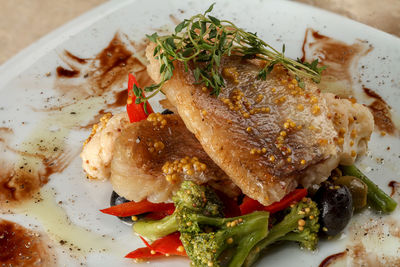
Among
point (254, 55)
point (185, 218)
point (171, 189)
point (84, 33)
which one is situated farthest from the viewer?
point (84, 33)

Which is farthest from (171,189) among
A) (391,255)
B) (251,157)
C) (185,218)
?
(391,255)

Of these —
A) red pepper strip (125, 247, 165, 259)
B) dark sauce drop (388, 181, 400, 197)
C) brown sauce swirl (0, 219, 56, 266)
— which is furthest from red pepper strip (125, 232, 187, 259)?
dark sauce drop (388, 181, 400, 197)

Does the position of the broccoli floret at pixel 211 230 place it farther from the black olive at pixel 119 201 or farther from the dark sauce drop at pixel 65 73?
the dark sauce drop at pixel 65 73

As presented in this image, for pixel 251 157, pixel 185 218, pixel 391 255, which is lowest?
pixel 391 255

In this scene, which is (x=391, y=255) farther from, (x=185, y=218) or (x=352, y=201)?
(x=185, y=218)

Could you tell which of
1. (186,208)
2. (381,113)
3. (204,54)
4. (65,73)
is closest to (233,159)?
(186,208)

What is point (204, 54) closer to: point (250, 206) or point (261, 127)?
point (261, 127)

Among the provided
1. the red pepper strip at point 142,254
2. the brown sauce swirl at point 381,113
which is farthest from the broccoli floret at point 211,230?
the brown sauce swirl at point 381,113
